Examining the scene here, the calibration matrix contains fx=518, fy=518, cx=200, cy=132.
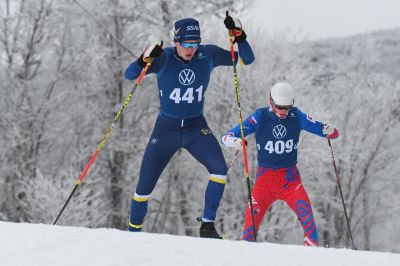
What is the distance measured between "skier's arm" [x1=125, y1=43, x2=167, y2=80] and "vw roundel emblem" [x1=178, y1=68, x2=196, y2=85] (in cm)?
25

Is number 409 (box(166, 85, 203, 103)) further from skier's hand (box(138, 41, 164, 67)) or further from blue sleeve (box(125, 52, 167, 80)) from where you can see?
skier's hand (box(138, 41, 164, 67))

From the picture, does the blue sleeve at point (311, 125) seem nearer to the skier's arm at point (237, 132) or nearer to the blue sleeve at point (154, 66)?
the skier's arm at point (237, 132)

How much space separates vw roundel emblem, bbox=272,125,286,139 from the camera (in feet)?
21.0

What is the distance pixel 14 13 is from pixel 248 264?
2013 cm

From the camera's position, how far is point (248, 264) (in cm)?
328

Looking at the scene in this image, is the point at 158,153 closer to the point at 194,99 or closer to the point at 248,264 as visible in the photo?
the point at 194,99

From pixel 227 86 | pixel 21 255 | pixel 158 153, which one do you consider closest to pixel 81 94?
pixel 227 86

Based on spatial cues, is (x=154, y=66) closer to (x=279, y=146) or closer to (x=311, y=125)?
(x=279, y=146)

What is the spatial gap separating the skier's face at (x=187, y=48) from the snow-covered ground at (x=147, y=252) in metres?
2.39

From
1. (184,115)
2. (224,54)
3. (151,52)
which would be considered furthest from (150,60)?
(224,54)

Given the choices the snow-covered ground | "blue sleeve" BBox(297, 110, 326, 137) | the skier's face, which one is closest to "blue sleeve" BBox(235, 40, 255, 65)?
the skier's face

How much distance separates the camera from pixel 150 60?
5457 millimetres

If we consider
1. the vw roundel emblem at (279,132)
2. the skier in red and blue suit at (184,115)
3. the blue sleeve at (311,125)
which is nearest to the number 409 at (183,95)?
the skier in red and blue suit at (184,115)

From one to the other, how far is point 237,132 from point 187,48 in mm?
1308
